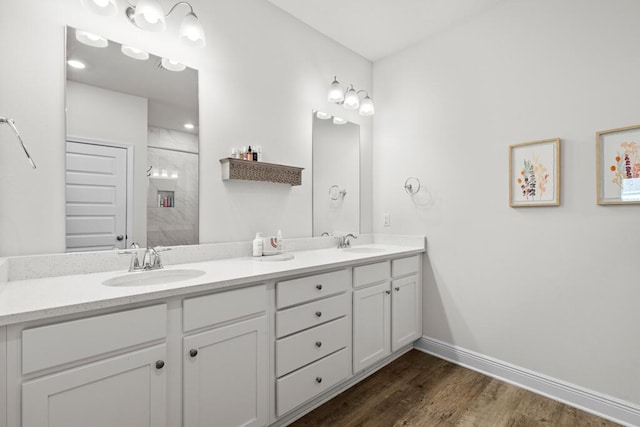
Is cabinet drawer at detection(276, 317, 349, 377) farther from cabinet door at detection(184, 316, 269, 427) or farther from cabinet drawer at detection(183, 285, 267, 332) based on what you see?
cabinet drawer at detection(183, 285, 267, 332)

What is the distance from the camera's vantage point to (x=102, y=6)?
1474 millimetres

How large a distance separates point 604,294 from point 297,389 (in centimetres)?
186

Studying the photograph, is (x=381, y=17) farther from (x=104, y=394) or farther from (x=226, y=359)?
(x=104, y=394)

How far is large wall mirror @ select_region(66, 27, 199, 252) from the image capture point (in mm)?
1544

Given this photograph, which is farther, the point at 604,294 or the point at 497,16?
the point at 497,16

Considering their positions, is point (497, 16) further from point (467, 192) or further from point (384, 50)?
point (467, 192)

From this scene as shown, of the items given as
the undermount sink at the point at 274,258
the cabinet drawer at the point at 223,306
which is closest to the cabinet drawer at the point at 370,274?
the undermount sink at the point at 274,258

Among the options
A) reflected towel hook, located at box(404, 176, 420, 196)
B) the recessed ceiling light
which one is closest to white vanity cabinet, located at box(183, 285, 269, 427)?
the recessed ceiling light

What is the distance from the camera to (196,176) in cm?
193

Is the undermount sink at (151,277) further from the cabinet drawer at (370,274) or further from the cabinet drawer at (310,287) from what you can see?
the cabinet drawer at (370,274)

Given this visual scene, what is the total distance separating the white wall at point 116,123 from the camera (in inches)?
60.8

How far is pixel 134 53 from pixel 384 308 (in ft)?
7.29

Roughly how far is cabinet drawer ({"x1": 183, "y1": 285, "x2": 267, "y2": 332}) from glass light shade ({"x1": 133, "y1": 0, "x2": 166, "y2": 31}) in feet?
4.45

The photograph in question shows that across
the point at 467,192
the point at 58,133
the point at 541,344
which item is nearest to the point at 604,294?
the point at 541,344
